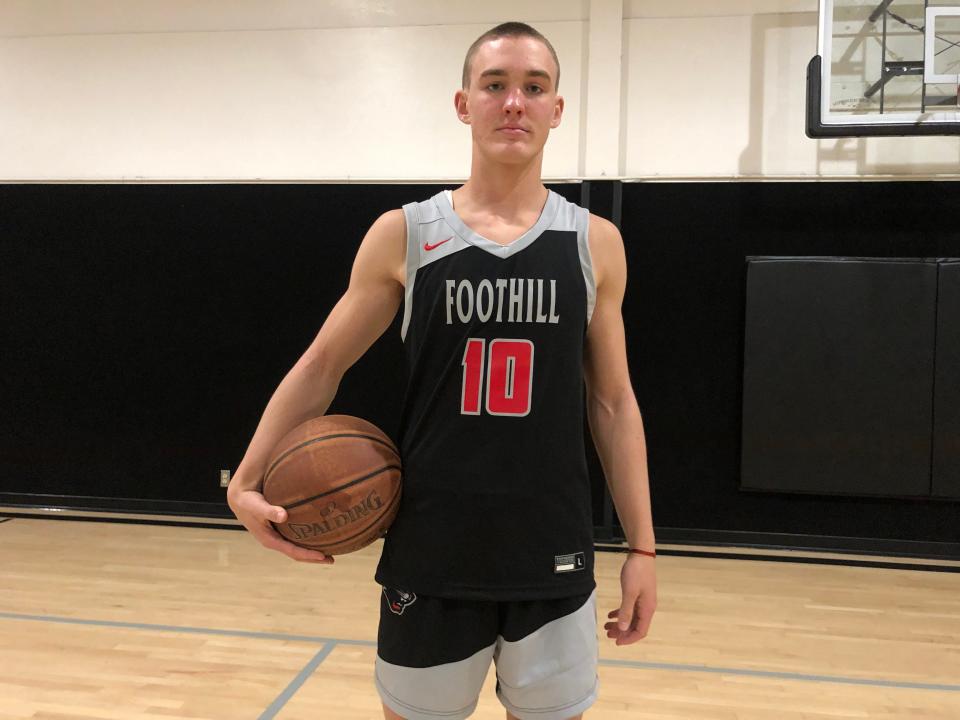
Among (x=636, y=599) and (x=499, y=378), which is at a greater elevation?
(x=499, y=378)

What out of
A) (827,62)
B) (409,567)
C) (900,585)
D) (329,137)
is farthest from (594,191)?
(409,567)

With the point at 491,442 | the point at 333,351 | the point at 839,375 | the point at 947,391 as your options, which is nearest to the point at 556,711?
the point at 491,442

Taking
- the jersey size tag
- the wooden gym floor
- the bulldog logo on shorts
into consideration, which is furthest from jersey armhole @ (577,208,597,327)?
the wooden gym floor

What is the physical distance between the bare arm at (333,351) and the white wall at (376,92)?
341cm

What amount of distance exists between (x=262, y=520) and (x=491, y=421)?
0.38m

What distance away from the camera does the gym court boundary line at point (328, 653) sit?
2.62m

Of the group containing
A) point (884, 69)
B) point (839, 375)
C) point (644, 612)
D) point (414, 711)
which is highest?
point (884, 69)

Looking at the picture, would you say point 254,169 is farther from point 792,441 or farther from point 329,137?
point 792,441

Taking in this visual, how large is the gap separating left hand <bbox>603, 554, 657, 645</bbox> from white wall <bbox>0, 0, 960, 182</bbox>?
137 inches

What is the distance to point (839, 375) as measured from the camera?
4141mm

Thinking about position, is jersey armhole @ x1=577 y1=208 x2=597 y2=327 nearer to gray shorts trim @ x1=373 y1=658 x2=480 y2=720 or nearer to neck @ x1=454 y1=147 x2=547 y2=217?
neck @ x1=454 y1=147 x2=547 y2=217

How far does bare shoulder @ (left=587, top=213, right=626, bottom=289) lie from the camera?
1208mm

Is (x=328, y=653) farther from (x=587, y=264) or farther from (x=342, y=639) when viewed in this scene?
(x=587, y=264)

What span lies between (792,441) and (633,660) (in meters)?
1.94
